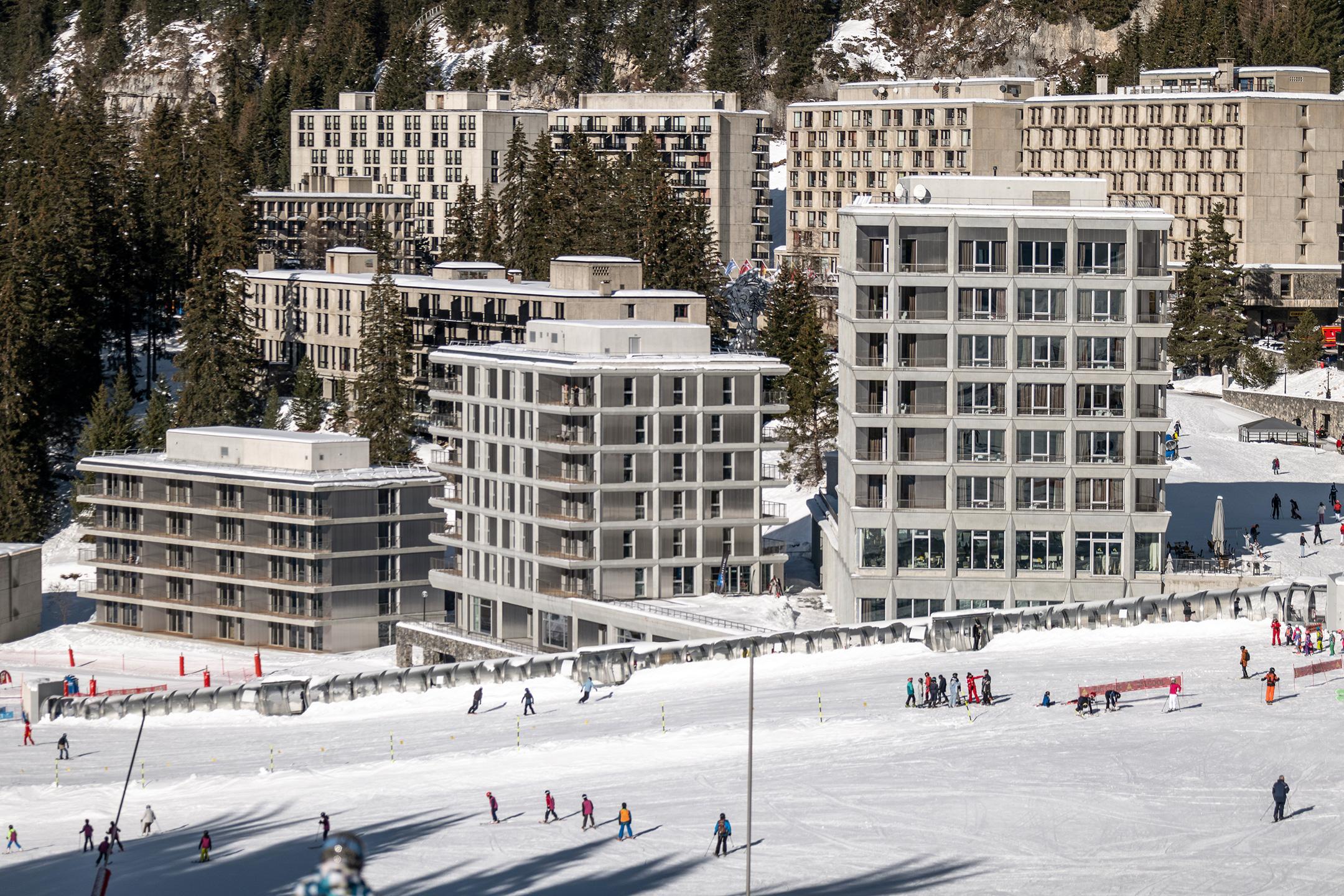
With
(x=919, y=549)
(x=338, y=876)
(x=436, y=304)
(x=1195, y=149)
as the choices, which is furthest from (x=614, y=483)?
(x=1195, y=149)

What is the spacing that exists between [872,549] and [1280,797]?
3256 cm

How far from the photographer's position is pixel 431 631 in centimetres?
11375

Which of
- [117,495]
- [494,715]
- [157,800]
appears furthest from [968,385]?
[117,495]

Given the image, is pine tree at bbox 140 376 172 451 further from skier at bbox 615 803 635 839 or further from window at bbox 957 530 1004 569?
skier at bbox 615 803 635 839

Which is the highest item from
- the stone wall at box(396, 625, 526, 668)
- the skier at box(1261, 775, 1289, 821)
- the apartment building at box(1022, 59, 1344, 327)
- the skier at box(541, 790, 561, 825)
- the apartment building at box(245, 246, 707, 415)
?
the apartment building at box(1022, 59, 1344, 327)

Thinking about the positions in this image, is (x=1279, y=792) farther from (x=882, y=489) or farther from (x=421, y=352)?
(x=421, y=352)

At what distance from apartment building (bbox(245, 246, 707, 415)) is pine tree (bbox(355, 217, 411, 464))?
3315 mm

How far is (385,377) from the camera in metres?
144

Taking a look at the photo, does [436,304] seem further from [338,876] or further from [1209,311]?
[338,876]

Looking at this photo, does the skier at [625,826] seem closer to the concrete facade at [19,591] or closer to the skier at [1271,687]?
the skier at [1271,687]

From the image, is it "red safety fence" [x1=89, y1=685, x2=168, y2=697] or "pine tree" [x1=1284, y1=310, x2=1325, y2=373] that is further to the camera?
"pine tree" [x1=1284, y1=310, x2=1325, y2=373]

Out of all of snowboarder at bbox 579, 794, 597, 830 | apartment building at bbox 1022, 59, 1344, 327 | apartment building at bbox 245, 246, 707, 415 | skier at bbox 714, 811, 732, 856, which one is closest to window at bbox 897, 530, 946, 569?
snowboarder at bbox 579, 794, 597, 830

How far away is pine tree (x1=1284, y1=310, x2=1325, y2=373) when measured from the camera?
147m

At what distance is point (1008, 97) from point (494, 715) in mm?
120731
